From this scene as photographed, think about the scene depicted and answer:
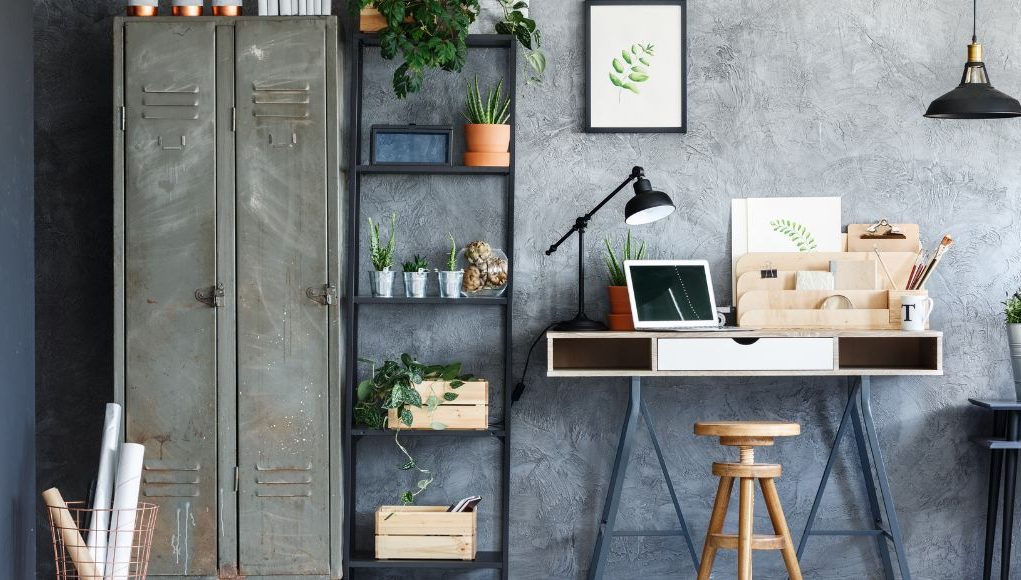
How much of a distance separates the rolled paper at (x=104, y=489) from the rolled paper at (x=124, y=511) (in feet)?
0.10

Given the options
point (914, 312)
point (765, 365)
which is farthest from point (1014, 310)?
point (765, 365)

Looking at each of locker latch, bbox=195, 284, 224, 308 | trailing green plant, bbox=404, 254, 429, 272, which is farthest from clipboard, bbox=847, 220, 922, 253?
locker latch, bbox=195, 284, 224, 308

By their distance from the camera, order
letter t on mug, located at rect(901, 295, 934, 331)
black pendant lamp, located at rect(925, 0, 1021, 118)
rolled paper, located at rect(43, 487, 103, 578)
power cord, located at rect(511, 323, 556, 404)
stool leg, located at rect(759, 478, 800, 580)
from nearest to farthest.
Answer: rolled paper, located at rect(43, 487, 103, 578) → stool leg, located at rect(759, 478, 800, 580) → black pendant lamp, located at rect(925, 0, 1021, 118) → letter t on mug, located at rect(901, 295, 934, 331) → power cord, located at rect(511, 323, 556, 404)

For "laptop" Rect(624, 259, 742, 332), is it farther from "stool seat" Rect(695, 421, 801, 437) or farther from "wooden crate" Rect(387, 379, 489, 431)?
"wooden crate" Rect(387, 379, 489, 431)

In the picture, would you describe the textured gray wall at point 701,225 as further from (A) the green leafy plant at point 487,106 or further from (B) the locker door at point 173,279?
(B) the locker door at point 173,279

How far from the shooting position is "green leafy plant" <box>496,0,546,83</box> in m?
3.65

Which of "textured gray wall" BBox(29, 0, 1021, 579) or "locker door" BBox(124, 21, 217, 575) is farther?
"textured gray wall" BBox(29, 0, 1021, 579)

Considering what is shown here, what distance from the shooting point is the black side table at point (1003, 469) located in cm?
360

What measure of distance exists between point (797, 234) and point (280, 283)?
2.02 meters

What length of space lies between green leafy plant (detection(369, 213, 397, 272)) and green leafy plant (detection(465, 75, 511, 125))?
0.52 metres

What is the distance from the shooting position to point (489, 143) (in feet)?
11.8

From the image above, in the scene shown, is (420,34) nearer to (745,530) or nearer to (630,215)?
(630,215)

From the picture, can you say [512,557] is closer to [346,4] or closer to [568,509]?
[568,509]

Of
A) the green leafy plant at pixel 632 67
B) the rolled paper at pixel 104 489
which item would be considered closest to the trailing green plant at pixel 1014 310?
the green leafy plant at pixel 632 67
